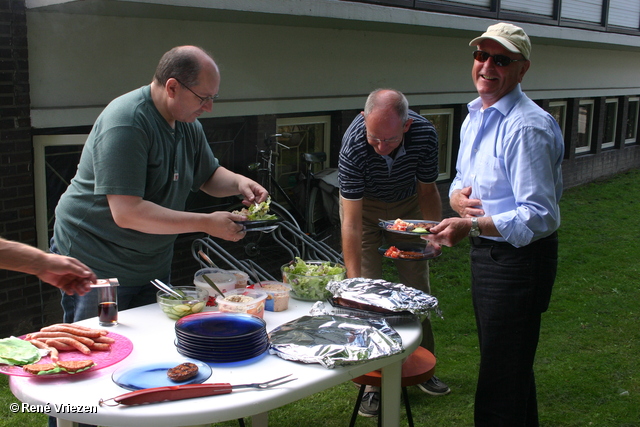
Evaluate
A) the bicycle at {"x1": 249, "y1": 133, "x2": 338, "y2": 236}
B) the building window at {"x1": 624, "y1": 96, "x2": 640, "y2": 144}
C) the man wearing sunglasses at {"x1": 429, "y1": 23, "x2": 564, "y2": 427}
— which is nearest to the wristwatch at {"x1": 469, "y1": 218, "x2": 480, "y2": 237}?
the man wearing sunglasses at {"x1": 429, "y1": 23, "x2": 564, "y2": 427}

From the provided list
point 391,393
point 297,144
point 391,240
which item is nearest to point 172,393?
point 391,393

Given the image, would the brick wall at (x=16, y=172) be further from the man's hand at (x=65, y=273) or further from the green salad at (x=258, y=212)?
the man's hand at (x=65, y=273)

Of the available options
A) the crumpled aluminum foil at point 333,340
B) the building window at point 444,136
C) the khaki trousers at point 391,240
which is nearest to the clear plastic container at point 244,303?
the crumpled aluminum foil at point 333,340

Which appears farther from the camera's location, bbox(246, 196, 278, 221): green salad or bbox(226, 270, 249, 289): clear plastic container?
bbox(246, 196, 278, 221): green salad

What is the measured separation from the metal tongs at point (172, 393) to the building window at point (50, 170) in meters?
3.59

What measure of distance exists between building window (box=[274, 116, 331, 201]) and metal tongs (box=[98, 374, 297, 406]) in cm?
562

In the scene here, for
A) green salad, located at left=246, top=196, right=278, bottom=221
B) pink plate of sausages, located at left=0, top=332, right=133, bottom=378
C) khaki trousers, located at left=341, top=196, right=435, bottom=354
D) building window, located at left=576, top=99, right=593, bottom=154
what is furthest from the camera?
building window, located at left=576, top=99, right=593, bottom=154

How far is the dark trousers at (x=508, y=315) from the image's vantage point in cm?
315

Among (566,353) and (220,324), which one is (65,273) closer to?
(220,324)

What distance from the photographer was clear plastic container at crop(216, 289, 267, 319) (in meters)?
2.97

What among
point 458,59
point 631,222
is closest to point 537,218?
point 458,59

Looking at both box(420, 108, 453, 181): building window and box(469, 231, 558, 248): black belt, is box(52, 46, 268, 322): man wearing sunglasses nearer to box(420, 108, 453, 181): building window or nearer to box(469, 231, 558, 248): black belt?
box(469, 231, 558, 248): black belt

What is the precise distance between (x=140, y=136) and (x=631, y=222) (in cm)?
1037

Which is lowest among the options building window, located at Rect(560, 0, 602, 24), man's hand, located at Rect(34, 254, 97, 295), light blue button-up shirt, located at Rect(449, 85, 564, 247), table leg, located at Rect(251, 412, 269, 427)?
table leg, located at Rect(251, 412, 269, 427)
